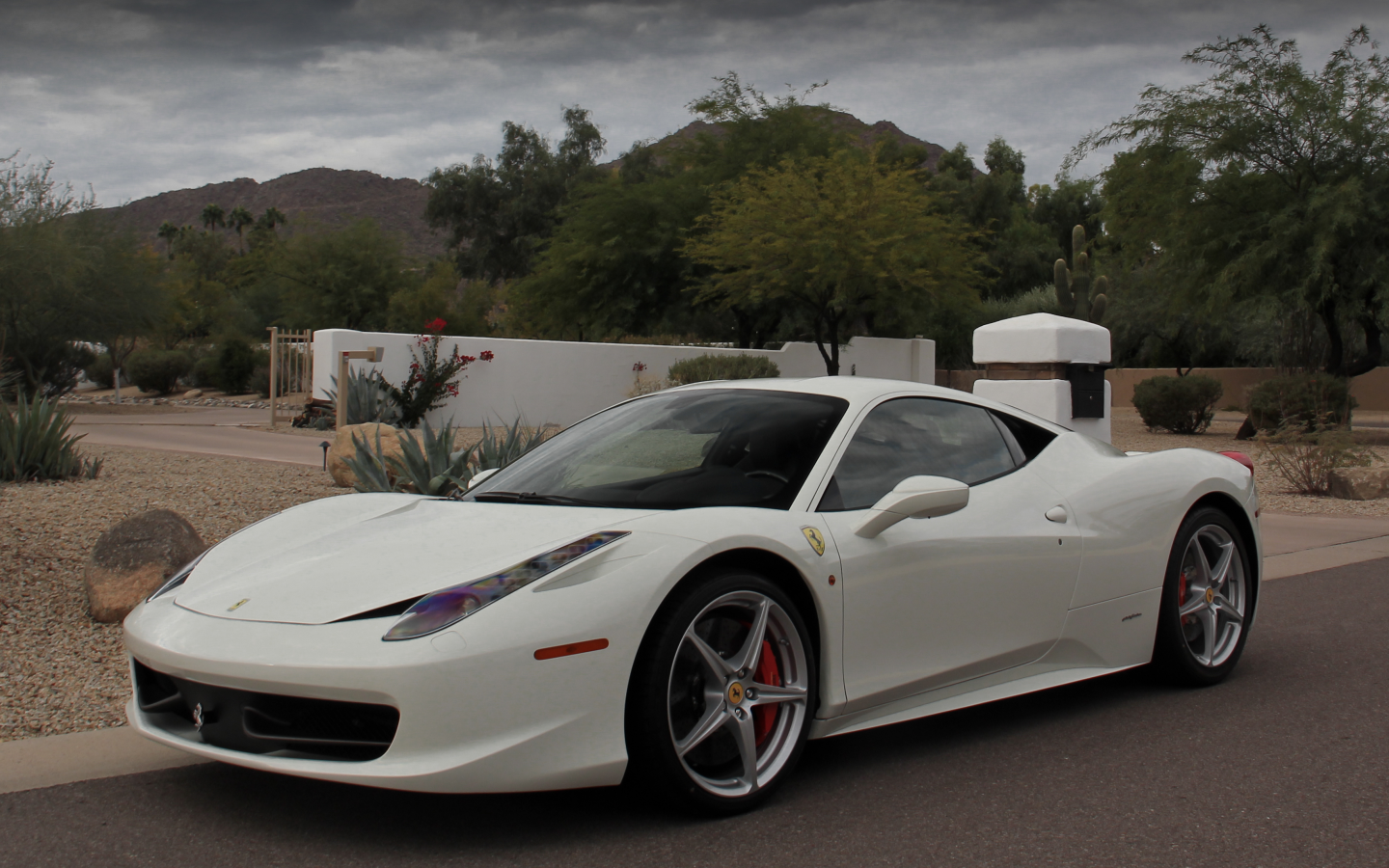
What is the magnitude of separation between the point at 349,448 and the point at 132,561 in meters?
5.33

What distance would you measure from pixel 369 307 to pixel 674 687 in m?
41.1

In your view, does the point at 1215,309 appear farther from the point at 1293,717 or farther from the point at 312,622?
the point at 312,622

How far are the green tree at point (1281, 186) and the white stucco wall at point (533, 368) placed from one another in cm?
829

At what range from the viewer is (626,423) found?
489 cm

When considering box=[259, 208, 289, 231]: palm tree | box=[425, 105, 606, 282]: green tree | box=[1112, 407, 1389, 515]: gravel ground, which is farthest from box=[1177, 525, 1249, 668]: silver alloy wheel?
box=[259, 208, 289, 231]: palm tree

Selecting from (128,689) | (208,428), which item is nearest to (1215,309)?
(208,428)

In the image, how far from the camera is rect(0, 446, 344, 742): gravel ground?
5.00 metres

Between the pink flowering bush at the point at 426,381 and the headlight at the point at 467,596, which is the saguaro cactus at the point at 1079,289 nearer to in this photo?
the pink flowering bush at the point at 426,381

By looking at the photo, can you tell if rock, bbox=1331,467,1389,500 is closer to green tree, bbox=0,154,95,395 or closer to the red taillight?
the red taillight

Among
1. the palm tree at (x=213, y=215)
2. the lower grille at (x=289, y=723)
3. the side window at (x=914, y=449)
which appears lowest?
the lower grille at (x=289, y=723)

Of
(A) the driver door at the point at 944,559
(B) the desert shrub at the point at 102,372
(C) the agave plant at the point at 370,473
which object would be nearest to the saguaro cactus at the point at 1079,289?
(C) the agave plant at the point at 370,473

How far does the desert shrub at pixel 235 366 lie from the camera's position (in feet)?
120

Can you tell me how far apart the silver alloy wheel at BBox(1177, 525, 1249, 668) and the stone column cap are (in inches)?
243

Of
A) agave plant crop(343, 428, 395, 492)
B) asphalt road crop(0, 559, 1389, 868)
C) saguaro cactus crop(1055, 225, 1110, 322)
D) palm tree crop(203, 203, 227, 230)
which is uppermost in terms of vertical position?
palm tree crop(203, 203, 227, 230)
